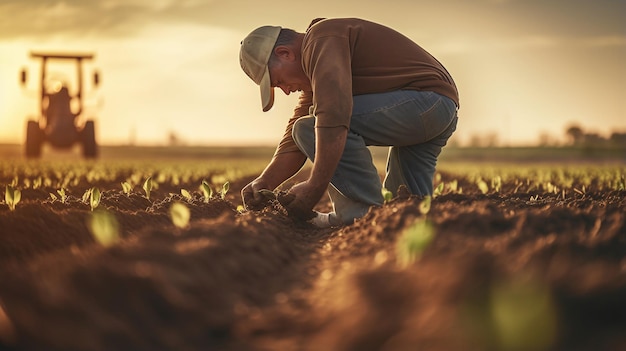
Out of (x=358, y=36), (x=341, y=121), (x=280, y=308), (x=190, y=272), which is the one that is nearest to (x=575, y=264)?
(x=280, y=308)

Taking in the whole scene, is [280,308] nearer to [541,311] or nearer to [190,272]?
[190,272]

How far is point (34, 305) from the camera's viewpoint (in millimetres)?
1865

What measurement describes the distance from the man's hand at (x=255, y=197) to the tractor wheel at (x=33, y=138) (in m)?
13.6

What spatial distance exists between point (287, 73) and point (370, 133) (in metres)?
0.63

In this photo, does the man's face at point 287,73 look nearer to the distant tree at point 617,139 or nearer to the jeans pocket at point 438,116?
the jeans pocket at point 438,116

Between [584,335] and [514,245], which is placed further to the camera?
[514,245]

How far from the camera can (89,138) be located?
16781mm

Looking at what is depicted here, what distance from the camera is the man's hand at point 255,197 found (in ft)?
14.2

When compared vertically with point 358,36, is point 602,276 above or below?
below

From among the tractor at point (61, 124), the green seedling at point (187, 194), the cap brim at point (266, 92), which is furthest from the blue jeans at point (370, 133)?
the tractor at point (61, 124)

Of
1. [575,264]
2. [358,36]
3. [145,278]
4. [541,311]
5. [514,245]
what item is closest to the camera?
[541,311]

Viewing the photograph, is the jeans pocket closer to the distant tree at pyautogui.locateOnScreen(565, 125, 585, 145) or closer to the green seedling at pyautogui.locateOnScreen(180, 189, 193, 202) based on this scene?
the green seedling at pyautogui.locateOnScreen(180, 189, 193, 202)

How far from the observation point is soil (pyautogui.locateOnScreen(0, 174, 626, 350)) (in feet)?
5.21

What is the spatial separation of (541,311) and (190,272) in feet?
3.38
